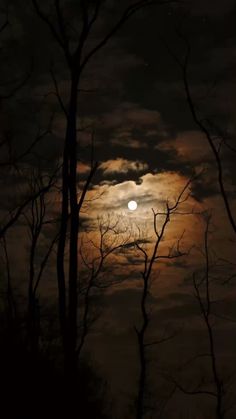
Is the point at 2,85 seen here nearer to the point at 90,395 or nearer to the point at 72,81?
the point at 72,81

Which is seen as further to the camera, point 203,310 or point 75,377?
point 203,310

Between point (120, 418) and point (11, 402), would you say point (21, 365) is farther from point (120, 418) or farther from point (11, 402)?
point (120, 418)

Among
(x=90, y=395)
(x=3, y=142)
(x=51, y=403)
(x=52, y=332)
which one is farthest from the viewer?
(x=90, y=395)

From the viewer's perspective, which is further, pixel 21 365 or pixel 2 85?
pixel 21 365

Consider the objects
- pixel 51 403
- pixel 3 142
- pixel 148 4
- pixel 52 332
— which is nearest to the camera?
pixel 3 142

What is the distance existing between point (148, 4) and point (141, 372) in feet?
50.3

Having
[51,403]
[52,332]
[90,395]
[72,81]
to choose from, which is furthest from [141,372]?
[72,81]

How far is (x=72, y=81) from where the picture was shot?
17.6m

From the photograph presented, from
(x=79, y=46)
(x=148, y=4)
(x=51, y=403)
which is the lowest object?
(x=51, y=403)

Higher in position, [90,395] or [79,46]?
[79,46]

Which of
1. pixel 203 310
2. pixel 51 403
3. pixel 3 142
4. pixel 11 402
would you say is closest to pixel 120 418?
pixel 203 310

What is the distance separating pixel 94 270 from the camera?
86.5ft

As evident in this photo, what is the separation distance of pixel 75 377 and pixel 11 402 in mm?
2568

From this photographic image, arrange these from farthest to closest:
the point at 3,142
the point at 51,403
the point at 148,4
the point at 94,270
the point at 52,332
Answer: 1. the point at 94,270
2. the point at 52,332
3. the point at 51,403
4. the point at 148,4
5. the point at 3,142
